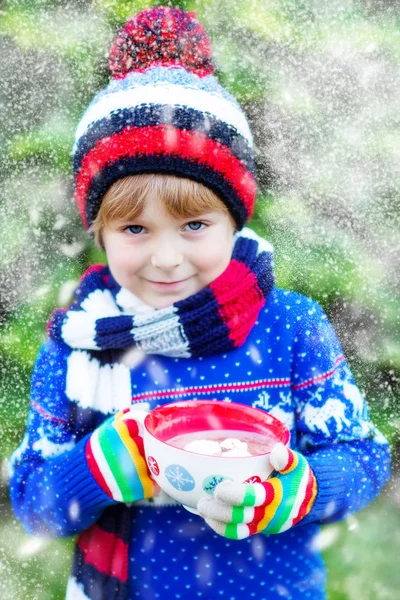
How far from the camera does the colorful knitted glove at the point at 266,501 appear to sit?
0.64m

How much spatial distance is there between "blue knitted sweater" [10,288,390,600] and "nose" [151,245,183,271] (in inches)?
4.9

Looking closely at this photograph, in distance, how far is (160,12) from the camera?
0.88 m

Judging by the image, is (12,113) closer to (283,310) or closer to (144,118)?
(144,118)

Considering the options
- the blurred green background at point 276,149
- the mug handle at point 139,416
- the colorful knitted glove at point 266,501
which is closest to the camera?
the colorful knitted glove at point 266,501

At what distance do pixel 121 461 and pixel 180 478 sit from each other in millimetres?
126

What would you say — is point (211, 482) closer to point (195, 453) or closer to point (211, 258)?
point (195, 453)

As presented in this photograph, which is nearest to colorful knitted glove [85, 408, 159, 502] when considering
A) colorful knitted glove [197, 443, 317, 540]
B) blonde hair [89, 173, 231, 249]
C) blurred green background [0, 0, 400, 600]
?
colorful knitted glove [197, 443, 317, 540]

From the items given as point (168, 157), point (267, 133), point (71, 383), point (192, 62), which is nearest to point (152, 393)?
point (71, 383)

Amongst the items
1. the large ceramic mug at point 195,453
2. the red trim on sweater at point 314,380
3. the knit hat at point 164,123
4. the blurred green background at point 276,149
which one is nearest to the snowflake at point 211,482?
the large ceramic mug at point 195,453

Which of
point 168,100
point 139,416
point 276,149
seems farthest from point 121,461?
point 276,149

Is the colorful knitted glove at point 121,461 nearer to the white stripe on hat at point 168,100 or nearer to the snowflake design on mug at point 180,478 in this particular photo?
the snowflake design on mug at point 180,478

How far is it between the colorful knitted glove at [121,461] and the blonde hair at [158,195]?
22 cm

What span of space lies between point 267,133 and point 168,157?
1.66 feet

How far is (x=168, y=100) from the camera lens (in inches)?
31.0
